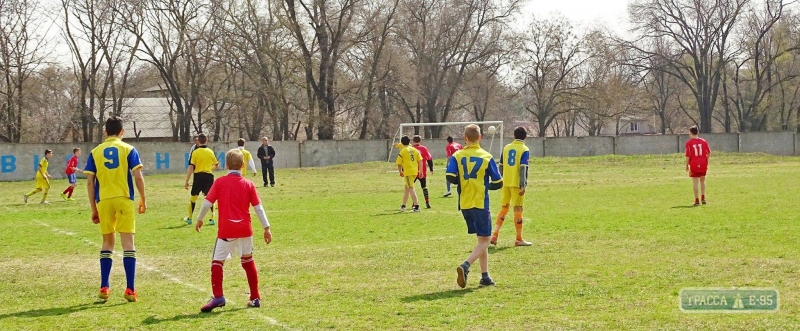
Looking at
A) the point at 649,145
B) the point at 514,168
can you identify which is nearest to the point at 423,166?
the point at 514,168

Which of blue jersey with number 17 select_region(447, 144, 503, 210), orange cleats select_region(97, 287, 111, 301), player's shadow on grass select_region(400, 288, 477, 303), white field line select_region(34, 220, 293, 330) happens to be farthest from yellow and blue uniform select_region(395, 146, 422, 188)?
orange cleats select_region(97, 287, 111, 301)

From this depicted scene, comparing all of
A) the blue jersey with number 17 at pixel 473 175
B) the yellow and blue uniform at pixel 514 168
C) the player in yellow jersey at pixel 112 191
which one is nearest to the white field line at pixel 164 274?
the player in yellow jersey at pixel 112 191

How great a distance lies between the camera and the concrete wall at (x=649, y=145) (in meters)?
59.4

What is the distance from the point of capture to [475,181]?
33.4ft

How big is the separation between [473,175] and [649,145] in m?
51.7

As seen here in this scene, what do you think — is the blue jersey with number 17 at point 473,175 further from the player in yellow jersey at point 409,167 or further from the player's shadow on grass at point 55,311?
the player in yellow jersey at point 409,167

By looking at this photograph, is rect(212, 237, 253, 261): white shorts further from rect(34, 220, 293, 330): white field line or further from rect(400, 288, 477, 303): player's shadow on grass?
rect(400, 288, 477, 303): player's shadow on grass

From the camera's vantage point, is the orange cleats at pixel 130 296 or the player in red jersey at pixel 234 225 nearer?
the player in red jersey at pixel 234 225

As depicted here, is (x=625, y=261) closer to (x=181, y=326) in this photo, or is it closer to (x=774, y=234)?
(x=774, y=234)

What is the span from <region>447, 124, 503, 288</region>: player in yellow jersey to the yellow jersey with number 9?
10.4 meters

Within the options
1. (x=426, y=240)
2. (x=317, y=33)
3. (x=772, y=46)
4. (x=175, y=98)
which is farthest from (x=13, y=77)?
(x=772, y=46)

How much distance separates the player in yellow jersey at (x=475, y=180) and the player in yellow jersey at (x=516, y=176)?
3.03m

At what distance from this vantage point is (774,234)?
13.5 meters

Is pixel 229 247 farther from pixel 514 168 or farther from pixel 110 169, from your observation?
pixel 514 168
